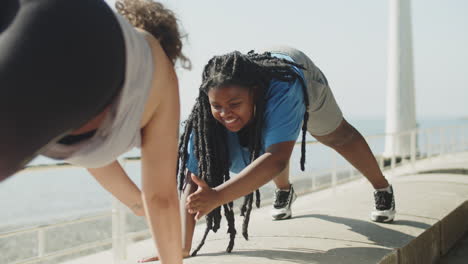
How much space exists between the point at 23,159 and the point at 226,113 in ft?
4.59

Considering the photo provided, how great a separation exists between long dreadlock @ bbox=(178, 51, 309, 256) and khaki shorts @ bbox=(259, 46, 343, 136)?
14 centimetres

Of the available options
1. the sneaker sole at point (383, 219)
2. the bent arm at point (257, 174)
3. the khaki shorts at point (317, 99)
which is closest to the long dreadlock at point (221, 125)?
the khaki shorts at point (317, 99)

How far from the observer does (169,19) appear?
5.17ft

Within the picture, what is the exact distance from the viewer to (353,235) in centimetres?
285

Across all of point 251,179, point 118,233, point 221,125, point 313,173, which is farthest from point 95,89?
point 313,173

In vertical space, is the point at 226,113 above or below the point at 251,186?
above

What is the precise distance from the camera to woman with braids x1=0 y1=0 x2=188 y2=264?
3.54 feet

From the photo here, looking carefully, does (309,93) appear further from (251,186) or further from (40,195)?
(40,195)

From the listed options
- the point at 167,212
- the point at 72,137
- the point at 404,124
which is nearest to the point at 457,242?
the point at 167,212

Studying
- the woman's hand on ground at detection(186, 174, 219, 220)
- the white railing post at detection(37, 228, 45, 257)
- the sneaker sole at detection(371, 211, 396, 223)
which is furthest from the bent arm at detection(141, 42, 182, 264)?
the white railing post at detection(37, 228, 45, 257)

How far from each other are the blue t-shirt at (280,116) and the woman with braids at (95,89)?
0.82 metres

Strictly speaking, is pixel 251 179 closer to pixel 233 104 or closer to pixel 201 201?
pixel 201 201

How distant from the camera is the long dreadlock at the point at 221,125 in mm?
2463

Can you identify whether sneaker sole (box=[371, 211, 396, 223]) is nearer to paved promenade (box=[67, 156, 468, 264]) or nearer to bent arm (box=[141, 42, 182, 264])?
paved promenade (box=[67, 156, 468, 264])
